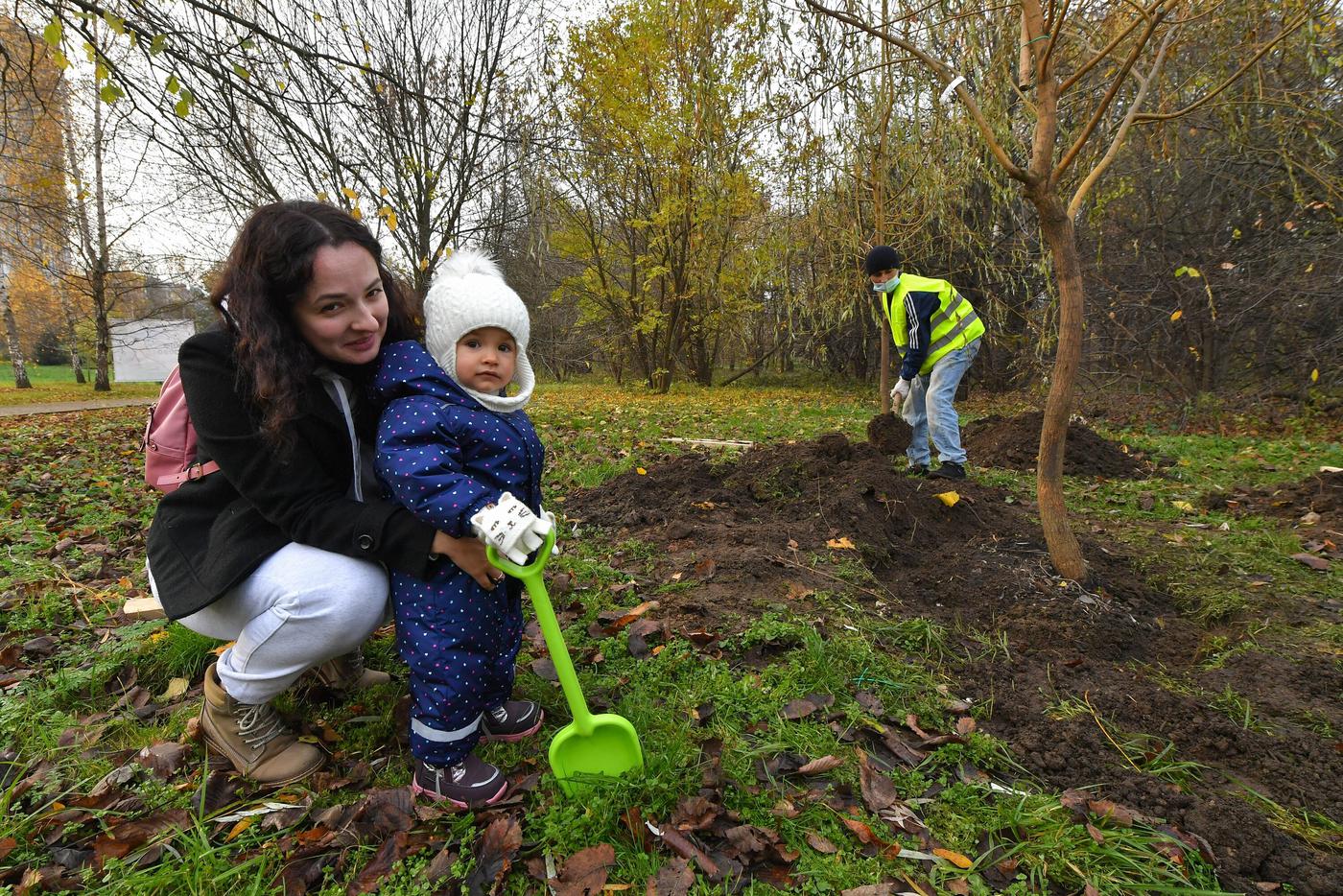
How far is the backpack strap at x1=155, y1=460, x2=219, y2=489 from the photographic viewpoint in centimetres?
179

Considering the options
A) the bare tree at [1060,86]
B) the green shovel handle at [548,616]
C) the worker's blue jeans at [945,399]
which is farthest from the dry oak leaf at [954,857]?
the worker's blue jeans at [945,399]

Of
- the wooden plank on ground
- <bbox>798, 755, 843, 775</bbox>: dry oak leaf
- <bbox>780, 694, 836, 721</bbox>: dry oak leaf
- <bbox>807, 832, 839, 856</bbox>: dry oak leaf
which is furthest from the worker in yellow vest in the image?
the wooden plank on ground

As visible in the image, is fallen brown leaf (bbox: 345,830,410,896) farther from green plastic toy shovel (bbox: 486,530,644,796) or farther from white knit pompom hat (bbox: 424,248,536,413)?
white knit pompom hat (bbox: 424,248,536,413)

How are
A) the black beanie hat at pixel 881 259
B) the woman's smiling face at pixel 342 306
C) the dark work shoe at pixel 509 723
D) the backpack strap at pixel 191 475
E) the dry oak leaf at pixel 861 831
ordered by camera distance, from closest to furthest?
the dry oak leaf at pixel 861 831
the woman's smiling face at pixel 342 306
the backpack strap at pixel 191 475
the dark work shoe at pixel 509 723
the black beanie hat at pixel 881 259

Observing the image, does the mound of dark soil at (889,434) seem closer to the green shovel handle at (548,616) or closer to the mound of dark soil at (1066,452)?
the mound of dark soil at (1066,452)

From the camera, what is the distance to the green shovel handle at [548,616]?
1580 mm

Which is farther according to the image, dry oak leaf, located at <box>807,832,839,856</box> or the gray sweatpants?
the gray sweatpants

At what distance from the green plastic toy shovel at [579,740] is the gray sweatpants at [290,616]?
20.5 inches

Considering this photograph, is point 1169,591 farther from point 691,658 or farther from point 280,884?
point 280,884

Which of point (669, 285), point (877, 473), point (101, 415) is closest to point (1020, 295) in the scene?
point (669, 285)

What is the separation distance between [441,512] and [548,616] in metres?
0.40

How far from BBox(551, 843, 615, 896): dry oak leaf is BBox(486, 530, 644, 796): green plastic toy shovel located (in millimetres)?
181

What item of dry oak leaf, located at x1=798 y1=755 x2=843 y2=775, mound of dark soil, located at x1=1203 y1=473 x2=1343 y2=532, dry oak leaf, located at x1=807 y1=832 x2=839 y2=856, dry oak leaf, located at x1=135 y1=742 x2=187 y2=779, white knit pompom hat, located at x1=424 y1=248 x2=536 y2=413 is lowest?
dry oak leaf, located at x1=135 y1=742 x2=187 y2=779

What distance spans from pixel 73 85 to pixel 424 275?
912cm
